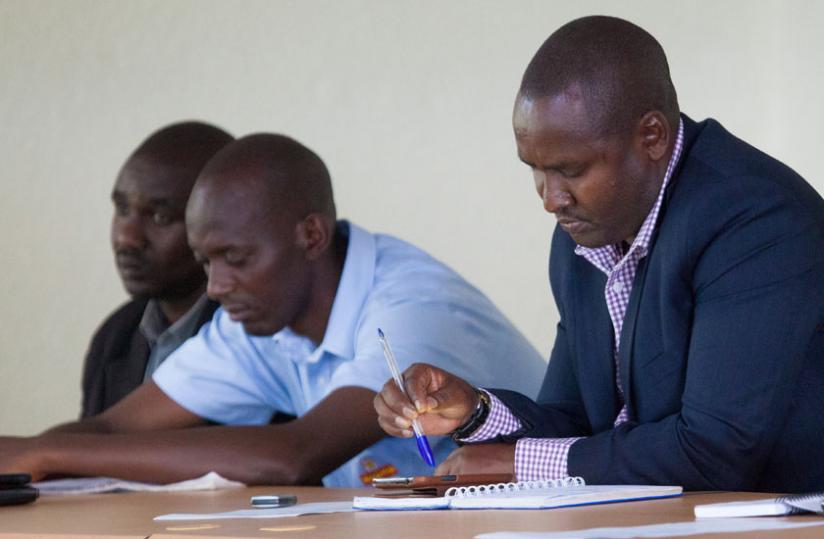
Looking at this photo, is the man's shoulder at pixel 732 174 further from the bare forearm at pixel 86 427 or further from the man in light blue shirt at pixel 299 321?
the bare forearm at pixel 86 427

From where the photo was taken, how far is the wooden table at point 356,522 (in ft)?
4.31

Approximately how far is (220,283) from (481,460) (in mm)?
1125

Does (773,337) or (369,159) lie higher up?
(369,159)

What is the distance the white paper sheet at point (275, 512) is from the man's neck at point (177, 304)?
75.0 inches

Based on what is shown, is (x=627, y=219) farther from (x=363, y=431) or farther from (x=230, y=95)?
(x=230, y=95)

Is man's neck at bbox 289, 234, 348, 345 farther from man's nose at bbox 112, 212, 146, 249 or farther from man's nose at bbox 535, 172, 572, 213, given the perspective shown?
man's nose at bbox 535, 172, 572, 213

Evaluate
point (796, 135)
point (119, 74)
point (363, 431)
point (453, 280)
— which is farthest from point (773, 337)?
point (119, 74)

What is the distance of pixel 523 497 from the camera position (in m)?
1.53

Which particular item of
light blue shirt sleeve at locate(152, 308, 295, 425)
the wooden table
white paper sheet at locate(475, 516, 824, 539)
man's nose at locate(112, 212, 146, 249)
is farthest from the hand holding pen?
man's nose at locate(112, 212, 146, 249)

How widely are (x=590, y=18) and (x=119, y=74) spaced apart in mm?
3177

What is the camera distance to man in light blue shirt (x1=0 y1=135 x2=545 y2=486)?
9.18 ft

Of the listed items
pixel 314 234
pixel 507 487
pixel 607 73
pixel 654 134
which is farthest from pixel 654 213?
pixel 314 234

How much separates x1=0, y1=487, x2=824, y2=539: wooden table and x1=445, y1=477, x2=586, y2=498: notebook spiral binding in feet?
0.36

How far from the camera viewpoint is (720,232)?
1922 millimetres
